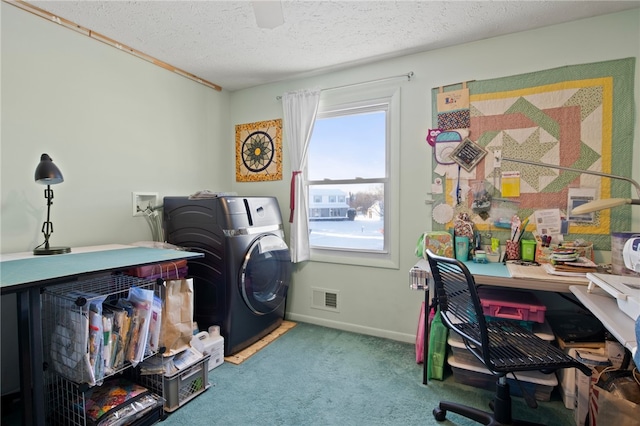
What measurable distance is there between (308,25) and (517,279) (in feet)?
6.53

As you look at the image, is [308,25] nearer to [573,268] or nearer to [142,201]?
[142,201]

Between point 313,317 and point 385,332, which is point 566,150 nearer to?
point 385,332

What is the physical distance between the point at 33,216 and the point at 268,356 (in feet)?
5.73

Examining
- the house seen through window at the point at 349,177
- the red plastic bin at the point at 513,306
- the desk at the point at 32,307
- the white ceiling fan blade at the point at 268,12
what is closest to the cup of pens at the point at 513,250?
the red plastic bin at the point at 513,306

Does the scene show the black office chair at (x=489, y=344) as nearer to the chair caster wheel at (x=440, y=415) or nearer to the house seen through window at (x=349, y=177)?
the chair caster wheel at (x=440, y=415)

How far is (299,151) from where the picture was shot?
2.79 meters

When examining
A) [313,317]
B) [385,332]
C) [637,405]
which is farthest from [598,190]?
[313,317]

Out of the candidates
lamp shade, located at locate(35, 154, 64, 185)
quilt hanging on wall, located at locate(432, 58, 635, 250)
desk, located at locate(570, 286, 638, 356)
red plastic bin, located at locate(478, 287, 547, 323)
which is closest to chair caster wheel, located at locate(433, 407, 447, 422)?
red plastic bin, located at locate(478, 287, 547, 323)

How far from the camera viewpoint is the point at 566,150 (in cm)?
199

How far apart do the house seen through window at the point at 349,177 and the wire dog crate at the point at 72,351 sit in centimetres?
175

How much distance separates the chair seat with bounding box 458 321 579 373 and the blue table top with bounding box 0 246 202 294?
1.56 metres

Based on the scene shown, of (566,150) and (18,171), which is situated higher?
(566,150)

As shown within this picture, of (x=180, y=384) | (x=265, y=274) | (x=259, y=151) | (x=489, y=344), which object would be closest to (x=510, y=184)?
(x=489, y=344)

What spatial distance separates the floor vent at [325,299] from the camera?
9.07ft
